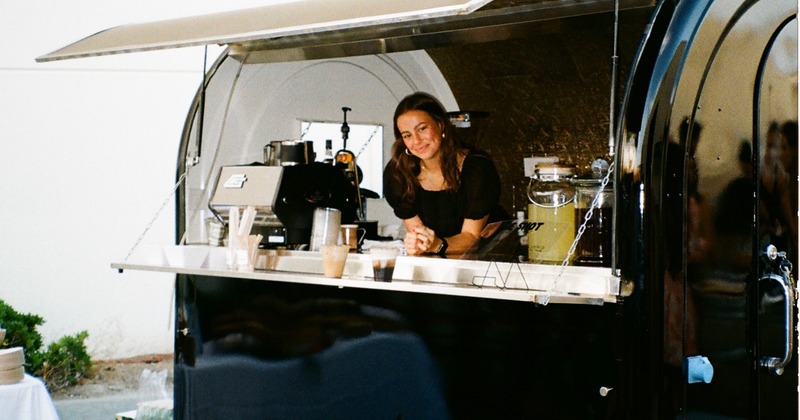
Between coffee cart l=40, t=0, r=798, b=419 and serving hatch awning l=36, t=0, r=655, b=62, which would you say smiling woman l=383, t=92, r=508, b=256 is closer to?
coffee cart l=40, t=0, r=798, b=419

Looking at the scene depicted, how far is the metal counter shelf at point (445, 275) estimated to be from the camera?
3.20 m

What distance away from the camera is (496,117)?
220 inches

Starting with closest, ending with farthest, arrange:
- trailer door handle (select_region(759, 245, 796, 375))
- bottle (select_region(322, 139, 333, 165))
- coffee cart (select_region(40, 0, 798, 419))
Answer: coffee cart (select_region(40, 0, 798, 419))
trailer door handle (select_region(759, 245, 796, 375))
bottle (select_region(322, 139, 333, 165))

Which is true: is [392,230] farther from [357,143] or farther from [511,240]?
[511,240]

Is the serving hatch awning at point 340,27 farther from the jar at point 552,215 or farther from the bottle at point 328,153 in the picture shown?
the jar at point 552,215

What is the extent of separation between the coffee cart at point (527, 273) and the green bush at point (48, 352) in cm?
338

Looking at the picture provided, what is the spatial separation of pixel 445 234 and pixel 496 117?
38.8 inches

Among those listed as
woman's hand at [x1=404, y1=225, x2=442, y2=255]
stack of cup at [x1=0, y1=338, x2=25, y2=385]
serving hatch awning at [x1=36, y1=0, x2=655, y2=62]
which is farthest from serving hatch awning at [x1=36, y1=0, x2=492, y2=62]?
stack of cup at [x1=0, y1=338, x2=25, y2=385]

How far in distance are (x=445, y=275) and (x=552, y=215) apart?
51cm

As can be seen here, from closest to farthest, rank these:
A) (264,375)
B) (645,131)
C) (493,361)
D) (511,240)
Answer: (645,131) → (493,361) → (511,240) → (264,375)

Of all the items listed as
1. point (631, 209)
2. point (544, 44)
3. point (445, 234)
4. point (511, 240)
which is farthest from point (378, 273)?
point (544, 44)

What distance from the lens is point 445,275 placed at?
3840 mm

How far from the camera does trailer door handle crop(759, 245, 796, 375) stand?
10.7ft

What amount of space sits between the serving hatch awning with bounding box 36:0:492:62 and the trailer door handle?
1514mm
